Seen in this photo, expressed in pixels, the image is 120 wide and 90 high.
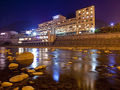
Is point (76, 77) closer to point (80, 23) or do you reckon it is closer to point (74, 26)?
point (80, 23)

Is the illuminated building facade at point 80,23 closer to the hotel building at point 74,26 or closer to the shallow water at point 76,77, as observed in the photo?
the hotel building at point 74,26

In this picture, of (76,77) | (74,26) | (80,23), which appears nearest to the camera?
(76,77)

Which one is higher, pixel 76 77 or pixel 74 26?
pixel 74 26

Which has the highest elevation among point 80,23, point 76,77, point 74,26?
point 80,23

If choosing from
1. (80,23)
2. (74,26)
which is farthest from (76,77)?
(74,26)

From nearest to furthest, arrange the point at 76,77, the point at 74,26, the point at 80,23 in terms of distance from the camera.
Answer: the point at 76,77
the point at 80,23
the point at 74,26

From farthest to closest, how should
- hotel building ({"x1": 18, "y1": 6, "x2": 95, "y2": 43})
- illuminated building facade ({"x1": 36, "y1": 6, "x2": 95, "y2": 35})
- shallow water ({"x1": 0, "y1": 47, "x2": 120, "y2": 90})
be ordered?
illuminated building facade ({"x1": 36, "y1": 6, "x2": 95, "y2": 35}) < hotel building ({"x1": 18, "y1": 6, "x2": 95, "y2": 43}) < shallow water ({"x1": 0, "y1": 47, "x2": 120, "y2": 90})

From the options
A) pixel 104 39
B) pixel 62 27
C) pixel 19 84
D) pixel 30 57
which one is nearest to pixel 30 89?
Answer: pixel 19 84

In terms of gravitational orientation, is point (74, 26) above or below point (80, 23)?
below

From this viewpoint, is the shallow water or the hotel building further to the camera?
the hotel building

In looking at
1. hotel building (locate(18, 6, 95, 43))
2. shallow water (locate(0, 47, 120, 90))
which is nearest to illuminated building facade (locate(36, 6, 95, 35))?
hotel building (locate(18, 6, 95, 43))

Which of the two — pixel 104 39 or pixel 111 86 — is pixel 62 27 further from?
pixel 111 86

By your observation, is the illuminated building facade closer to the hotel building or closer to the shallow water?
the hotel building

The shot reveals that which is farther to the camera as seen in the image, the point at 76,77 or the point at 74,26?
the point at 74,26
